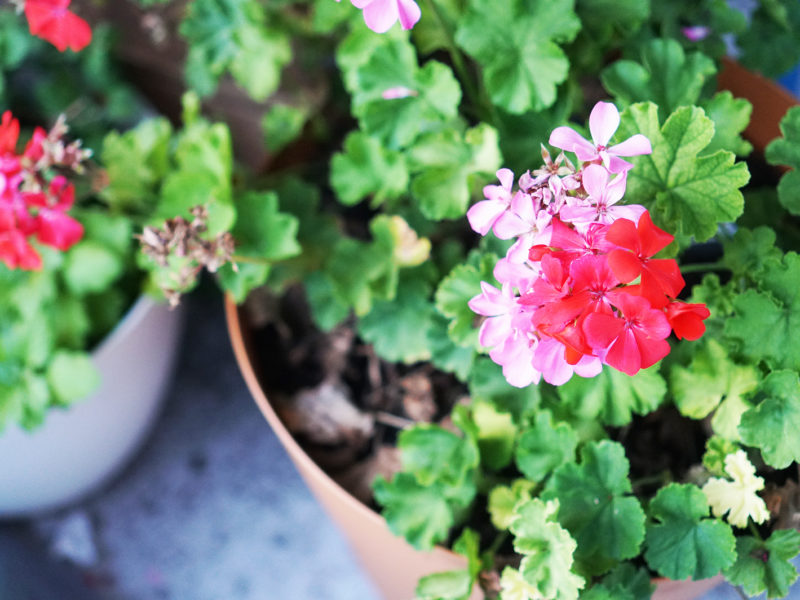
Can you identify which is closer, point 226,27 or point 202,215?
point 202,215

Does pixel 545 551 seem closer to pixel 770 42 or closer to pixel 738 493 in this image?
pixel 738 493

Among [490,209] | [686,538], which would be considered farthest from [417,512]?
[490,209]

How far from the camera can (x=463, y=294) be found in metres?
0.78

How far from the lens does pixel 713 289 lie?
0.75m

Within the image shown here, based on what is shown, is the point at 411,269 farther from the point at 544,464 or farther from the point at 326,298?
the point at 544,464

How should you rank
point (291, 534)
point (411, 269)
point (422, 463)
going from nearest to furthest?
1. point (422, 463)
2. point (411, 269)
3. point (291, 534)

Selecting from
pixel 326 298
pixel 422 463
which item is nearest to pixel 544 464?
pixel 422 463

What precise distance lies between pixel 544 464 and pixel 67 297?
0.68 metres

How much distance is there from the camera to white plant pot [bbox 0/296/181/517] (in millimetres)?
1078

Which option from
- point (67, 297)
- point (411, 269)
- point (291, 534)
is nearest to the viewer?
point (411, 269)

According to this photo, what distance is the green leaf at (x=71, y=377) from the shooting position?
1.00m

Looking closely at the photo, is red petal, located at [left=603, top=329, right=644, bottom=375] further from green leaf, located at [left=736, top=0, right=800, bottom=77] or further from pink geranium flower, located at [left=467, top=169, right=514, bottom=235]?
green leaf, located at [left=736, top=0, right=800, bottom=77]

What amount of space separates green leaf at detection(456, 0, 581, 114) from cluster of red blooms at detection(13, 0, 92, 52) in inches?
15.1

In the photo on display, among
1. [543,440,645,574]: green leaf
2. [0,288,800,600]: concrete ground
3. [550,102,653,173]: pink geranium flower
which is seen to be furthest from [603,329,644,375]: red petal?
[0,288,800,600]: concrete ground
